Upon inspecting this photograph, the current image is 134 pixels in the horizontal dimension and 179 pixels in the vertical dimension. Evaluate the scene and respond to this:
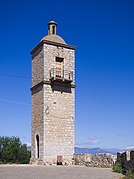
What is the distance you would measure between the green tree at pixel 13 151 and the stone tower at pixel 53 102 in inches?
434

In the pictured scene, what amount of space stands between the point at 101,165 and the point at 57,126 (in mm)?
5072

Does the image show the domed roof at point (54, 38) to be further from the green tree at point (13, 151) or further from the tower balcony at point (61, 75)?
the green tree at point (13, 151)

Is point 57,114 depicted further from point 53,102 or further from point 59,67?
point 59,67

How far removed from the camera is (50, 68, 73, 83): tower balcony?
69.8ft

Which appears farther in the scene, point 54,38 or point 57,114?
point 54,38

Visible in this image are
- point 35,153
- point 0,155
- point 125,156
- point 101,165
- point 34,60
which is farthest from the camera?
point 0,155

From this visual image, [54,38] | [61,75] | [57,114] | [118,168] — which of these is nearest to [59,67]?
[61,75]

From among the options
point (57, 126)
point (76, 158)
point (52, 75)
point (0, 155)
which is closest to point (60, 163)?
point (76, 158)

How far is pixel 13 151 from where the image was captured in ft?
109

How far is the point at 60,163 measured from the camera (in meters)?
20.4

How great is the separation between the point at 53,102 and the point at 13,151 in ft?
46.7

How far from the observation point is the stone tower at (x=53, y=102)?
810 inches

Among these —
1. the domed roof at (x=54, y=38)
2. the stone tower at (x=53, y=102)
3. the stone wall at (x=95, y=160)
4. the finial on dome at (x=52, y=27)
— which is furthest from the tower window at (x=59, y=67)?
the stone wall at (x=95, y=160)

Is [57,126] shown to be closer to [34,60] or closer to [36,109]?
[36,109]
